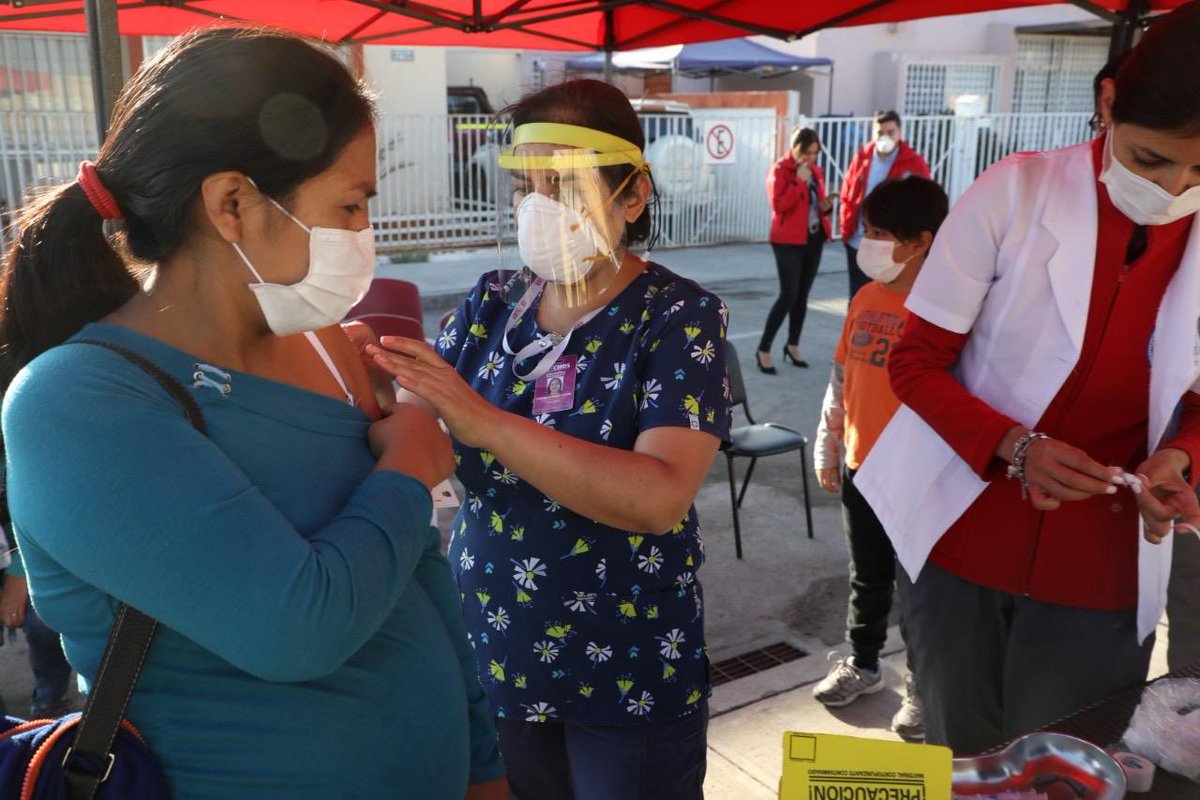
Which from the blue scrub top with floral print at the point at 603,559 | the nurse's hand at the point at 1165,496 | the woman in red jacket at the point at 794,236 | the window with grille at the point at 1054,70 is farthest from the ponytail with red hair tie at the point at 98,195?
the window with grille at the point at 1054,70

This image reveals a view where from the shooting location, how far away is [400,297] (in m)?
3.82

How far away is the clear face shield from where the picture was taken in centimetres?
169

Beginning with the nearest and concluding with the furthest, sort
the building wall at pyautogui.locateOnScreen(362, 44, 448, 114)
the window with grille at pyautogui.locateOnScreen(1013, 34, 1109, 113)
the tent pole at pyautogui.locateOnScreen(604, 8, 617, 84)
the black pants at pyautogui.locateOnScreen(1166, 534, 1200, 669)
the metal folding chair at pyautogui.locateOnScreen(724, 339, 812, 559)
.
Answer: the black pants at pyautogui.locateOnScreen(1166, 534, 1200, 669) < the metal folding chair at pyautogui.locateOnScreen(724, 339, 812, 559) < the tent pole at pyautogui.locateOnScreen(604, 8, 617, 84) < the building wall at pyautogui.locateOnScreen(362, 44, 448, 114) < the window with grille at pyautogui.locateOnScreen(1013, 34, 1109, 113)

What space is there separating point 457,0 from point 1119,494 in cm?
384

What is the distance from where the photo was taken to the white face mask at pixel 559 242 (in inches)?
67.5

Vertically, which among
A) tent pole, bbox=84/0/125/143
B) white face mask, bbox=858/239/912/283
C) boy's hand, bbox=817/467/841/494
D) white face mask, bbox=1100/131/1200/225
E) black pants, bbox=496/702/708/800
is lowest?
boy's hand, bbox=817/467/841/494

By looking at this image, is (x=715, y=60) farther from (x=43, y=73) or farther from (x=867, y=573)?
(x=867, y=573)

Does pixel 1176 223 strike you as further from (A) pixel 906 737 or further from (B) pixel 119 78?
(B) pixel 119 78

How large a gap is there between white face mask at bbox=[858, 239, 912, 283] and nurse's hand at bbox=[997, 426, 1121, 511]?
66.6 inches

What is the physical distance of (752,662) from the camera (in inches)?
145

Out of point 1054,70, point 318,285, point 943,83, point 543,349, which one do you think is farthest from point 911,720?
point 1054,70

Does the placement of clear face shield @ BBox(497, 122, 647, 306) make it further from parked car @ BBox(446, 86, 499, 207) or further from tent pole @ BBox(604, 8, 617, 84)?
parked car @ BBox(446, 86, 499, 207)

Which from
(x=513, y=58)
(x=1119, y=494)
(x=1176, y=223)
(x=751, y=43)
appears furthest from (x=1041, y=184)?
(x=513, y=58)

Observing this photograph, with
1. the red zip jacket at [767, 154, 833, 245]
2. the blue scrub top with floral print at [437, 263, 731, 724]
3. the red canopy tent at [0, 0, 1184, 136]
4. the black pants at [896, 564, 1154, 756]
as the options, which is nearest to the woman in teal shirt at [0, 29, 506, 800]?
the blue scrub top with floral print at [437, 263, 731, 724]
